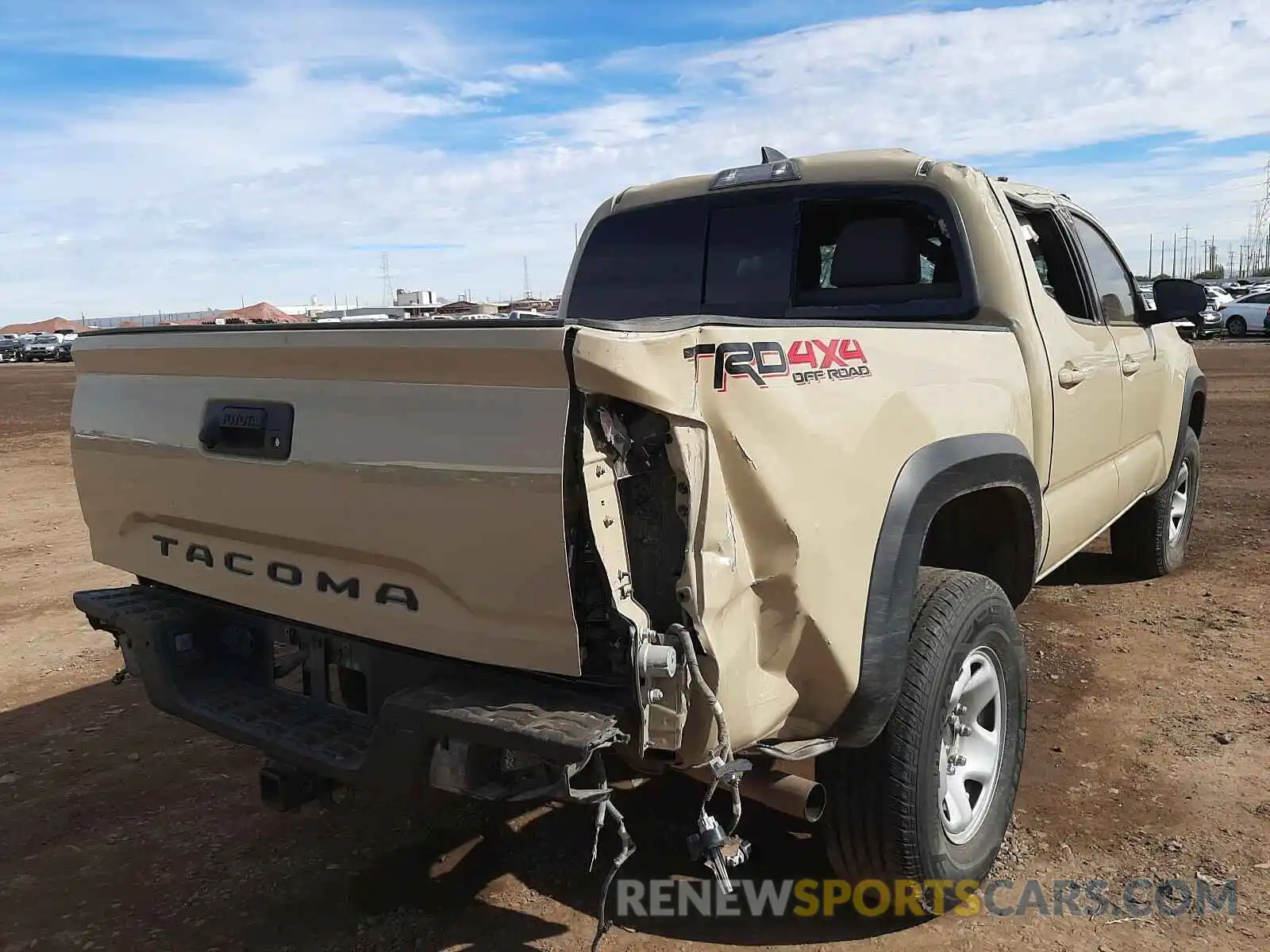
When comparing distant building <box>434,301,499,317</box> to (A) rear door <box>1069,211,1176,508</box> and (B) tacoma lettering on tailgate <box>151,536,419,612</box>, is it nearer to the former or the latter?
(B) tacoma lettering on tailgate <box>151,536,419,612</box>

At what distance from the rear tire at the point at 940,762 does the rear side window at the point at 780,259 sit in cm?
121

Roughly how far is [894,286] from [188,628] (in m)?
2.61

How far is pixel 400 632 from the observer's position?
2.36 meters

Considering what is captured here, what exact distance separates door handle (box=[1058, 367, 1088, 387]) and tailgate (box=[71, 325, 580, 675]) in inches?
92.4

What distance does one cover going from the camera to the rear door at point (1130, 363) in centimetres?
448

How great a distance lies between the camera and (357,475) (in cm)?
232

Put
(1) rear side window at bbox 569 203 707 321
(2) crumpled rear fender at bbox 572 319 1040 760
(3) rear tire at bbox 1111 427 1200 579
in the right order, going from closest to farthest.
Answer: (2) crumpled rear fender at bbox 572 319 1040 760
(1) rear side window at bbox 569 203 707 321
(3) rear tire at bbox 1111 427 1200 579

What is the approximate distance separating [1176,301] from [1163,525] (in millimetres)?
1533

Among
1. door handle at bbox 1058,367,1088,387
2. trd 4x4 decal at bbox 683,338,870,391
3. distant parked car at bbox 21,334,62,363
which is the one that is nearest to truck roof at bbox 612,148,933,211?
door handle at bbox 1058,367,1088,387

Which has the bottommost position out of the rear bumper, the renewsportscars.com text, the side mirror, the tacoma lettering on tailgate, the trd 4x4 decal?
the renewsportscars.com text

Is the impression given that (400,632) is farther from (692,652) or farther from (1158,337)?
(1158,337)

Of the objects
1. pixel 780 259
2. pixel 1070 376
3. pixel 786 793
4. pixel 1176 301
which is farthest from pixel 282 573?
pixel 1176 301

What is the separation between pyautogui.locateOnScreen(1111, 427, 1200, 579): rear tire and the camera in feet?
18.9

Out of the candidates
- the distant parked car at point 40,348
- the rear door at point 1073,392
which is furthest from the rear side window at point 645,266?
the distant parked car at point 40,348
